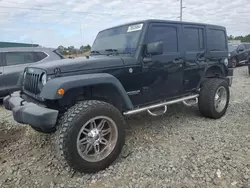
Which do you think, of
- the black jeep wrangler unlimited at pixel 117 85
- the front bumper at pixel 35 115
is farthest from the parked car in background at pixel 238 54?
the front bumper at pixel 35 115

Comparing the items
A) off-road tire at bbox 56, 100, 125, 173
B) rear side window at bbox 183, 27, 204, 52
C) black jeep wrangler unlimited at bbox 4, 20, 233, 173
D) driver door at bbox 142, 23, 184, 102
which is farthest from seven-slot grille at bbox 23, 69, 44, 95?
rear side window at bbox 183, 27, 204, 52

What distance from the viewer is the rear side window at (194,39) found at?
487cm

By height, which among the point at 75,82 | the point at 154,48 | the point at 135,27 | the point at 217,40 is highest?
the point at 135,27

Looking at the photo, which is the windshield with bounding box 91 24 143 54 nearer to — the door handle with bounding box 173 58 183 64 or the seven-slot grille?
the door handle with bounding box 173 58 183 64

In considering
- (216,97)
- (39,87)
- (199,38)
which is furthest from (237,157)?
(39,87)

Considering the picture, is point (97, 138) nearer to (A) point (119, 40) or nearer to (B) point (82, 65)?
(B) point (82, 65)

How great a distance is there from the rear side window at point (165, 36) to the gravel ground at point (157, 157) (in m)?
1.50

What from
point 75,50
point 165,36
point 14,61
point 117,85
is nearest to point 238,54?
point 75,50

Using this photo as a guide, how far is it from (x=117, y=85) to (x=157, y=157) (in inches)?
45.4

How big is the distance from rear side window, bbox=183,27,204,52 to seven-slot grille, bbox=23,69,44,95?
9.05ft

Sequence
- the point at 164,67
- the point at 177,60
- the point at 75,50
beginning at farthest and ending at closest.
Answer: the point at 75,50 → the point at 177,60 → the point at 164,67

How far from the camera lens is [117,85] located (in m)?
3.52

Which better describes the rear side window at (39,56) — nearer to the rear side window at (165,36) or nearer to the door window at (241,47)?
the rear side window at (165,36)

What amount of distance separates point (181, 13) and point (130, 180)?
102 ft
